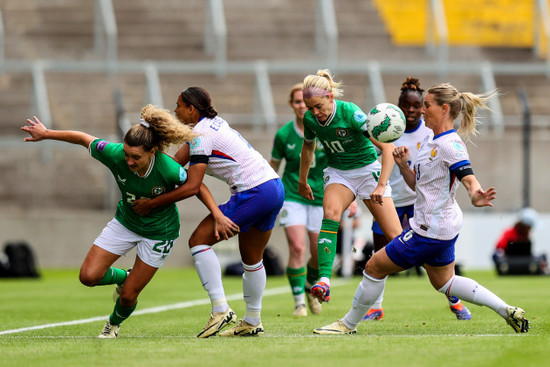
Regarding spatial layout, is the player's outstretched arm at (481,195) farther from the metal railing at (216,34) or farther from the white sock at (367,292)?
the metal railing at (216,34)

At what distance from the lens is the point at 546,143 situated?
2061 centimetres

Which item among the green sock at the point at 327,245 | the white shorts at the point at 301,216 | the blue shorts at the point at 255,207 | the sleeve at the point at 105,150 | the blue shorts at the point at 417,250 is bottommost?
the white shorts at the point at 301,216

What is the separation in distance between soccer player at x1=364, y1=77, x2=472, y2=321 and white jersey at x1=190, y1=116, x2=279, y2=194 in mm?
2118

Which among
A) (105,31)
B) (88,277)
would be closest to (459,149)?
(88,277)

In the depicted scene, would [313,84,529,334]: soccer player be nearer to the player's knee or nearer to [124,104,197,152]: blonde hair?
[124,104,197,152]: blonde hair

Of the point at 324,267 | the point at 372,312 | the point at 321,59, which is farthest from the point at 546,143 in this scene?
the point at 324,267

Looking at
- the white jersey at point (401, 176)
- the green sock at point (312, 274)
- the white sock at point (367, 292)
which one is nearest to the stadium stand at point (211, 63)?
the green sock at point (312, 274)

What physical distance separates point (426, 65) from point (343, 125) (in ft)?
47.9

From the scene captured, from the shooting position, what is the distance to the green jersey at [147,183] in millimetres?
7723

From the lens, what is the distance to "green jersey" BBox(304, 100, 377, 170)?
8.70 m

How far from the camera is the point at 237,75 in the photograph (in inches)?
918

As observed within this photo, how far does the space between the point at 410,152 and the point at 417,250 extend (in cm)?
257

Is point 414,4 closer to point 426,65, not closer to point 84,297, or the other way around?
point 426,65

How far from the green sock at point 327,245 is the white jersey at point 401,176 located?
1.58 m
